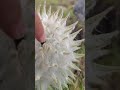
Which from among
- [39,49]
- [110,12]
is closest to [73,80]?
[39,49]

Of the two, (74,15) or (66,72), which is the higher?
(74,15)

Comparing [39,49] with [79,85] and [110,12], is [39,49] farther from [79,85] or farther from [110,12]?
[110,12]

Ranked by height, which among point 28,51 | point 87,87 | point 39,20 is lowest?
point 87,87

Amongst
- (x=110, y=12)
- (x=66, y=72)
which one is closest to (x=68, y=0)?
(x=110, y=12)

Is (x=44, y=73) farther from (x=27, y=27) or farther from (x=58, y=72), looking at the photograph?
(x=27, y=27)

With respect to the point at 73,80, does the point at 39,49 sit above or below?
above
